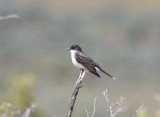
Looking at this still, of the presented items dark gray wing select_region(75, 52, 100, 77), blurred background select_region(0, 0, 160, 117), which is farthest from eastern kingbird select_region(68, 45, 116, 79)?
blurred background select_region(0, 0, 160, 117)

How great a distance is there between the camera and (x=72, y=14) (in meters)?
50.2

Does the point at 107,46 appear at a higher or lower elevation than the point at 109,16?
lower

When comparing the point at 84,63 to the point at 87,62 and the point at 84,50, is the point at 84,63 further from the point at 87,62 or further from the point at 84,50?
the point at 84,50

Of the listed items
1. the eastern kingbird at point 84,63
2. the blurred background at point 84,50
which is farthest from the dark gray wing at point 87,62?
the blurred background at point 84,50

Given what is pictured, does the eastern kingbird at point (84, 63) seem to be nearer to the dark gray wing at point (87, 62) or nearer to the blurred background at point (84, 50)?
the dark gray wing at point (87, 62)

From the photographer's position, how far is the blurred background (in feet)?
80.5

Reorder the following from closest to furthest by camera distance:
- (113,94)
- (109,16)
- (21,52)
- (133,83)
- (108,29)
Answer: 1. (113,94)
2. (133,83)
3. (21,52)
4. (108,29)
5. (109,16)

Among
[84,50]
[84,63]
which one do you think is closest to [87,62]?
[84,63]

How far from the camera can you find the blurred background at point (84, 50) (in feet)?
80.5

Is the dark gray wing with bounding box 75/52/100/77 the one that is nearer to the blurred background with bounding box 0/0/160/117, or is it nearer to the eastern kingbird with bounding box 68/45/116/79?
the eastern kingbird with bounding box 68/45/116/79

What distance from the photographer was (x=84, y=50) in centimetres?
3606

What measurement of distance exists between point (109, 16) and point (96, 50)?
12.0 meters

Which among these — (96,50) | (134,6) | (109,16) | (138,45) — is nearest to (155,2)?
(134,6)

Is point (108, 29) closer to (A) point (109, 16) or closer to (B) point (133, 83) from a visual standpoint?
(A) point (109, 16)
